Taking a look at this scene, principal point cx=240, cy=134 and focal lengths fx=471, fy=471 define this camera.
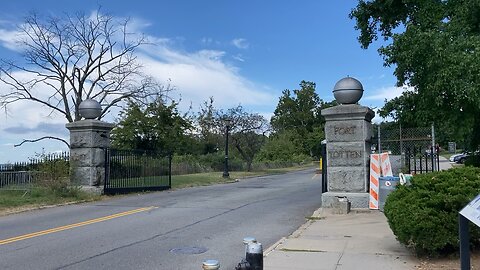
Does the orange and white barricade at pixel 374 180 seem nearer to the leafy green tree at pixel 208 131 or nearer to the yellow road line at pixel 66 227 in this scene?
the yellow road line at pixel 66 227

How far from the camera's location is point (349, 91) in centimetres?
1319

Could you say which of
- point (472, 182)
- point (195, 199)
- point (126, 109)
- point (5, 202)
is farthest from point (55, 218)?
point (126, 109)

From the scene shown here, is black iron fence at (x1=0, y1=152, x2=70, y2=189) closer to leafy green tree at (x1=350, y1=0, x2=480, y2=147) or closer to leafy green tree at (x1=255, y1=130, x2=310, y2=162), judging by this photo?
leafy green tree at (x1=350, y1=0, x2=480, y2=147)

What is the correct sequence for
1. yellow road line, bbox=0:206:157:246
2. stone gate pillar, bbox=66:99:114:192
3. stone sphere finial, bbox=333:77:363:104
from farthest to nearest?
1. stone gate pillar, bbox=66:99:114:192
2. stone sphere finial, bbox=333:77:363:104
3. yellow road line, bbox=0:206:157:246

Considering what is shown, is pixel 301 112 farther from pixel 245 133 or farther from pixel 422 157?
pixel 422 157

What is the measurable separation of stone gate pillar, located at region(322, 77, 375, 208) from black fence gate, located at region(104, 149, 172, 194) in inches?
375

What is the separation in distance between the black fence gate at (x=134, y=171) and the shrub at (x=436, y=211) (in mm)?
13730

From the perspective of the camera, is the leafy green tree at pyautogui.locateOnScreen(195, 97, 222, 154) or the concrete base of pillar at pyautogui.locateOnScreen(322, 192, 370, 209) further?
the leafy green tree at pyautogui.locateOnScreen(195, 97, 222, 154)

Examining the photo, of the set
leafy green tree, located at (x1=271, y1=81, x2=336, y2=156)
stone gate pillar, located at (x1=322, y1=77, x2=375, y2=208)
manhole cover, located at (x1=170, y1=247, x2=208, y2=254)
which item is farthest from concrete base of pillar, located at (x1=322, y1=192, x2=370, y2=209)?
leafy green tree, located at (x1=271, y1=81, x2=336, y2=156)

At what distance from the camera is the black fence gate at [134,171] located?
1903cm

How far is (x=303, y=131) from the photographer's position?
99.3 meters

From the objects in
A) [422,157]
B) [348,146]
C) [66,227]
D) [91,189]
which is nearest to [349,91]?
[348,146]

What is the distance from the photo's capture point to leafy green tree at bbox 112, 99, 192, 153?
3619 cm

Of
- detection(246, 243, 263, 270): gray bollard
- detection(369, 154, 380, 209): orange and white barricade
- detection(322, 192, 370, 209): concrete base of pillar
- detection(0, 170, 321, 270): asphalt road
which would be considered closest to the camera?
A: detection(246, 243, 263, 270): gray bollard
